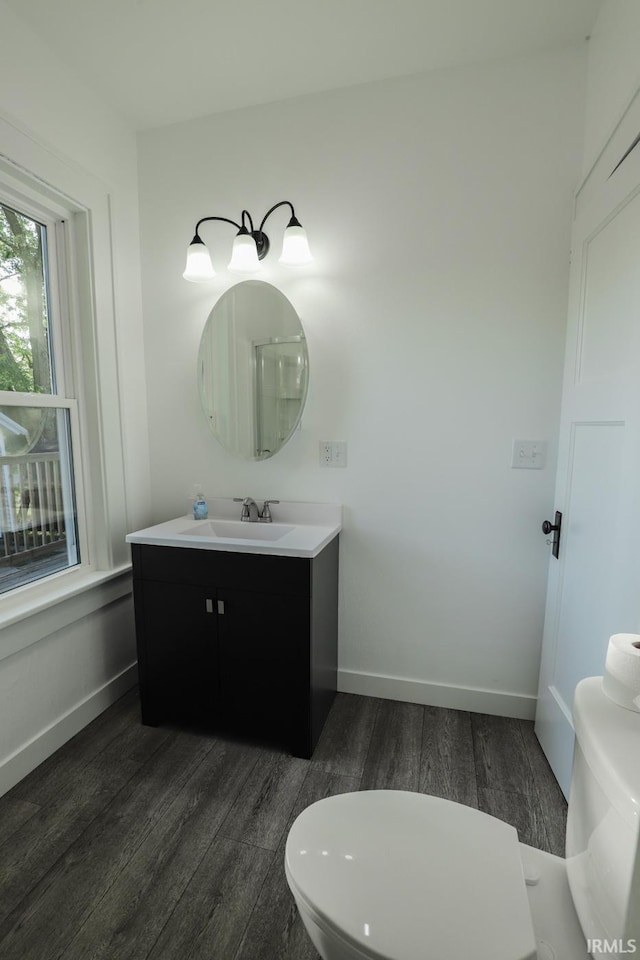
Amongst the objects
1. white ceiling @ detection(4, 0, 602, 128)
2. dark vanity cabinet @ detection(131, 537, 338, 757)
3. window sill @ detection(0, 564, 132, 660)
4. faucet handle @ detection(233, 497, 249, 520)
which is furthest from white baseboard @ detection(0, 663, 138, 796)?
white ceiling @ detection(4, 0, 602, 128)

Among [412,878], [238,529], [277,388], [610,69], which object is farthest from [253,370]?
[412,878]

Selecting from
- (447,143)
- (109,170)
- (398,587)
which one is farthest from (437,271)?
(109,170)

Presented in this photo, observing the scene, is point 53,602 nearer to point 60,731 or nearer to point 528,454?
point 60,731

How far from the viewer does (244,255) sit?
1.82 m

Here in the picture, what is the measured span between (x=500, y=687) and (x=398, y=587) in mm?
598

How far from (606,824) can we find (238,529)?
1.56 m

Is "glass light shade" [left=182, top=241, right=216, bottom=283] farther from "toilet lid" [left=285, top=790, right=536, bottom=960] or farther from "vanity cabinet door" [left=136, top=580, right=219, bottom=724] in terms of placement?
"toilet lid" [left=285, top=790, right=536, bottom=960]

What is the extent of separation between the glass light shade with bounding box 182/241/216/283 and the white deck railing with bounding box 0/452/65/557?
941mm

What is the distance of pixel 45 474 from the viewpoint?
69.6 inches

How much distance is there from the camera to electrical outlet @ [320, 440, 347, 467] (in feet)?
6.43

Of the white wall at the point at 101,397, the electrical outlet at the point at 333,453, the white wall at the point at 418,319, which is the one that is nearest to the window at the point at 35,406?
the white wall at the point at 101,397

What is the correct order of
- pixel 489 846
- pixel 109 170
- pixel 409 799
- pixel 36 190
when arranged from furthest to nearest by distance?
pixel 109 170 → pixel 36 190 → pixel 409 799 → pixel 489 846

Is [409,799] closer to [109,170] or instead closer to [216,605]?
[216,605]

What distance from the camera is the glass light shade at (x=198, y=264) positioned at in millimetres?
1888
